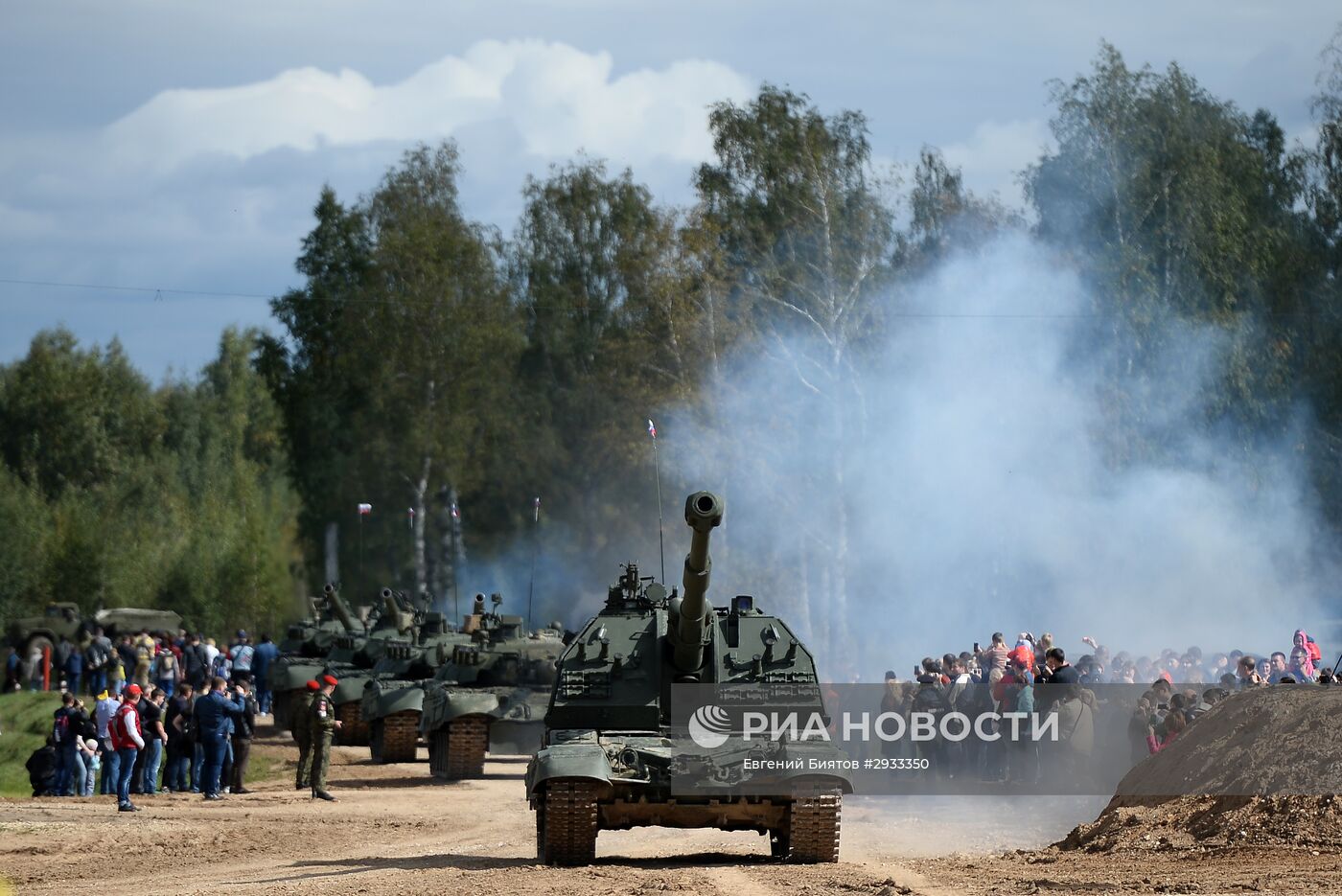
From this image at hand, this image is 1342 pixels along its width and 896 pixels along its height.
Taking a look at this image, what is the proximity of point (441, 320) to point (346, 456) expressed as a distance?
6406 mm

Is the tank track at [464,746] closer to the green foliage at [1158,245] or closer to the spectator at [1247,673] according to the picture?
the spectator at [1247,673]

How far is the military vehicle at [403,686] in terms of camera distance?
974 inches

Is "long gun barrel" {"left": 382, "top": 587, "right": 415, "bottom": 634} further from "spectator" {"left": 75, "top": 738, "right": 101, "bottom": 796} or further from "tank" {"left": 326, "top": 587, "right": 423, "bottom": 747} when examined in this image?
"spectator" {"left": 75, "top": 738, "right": 101, "bottom": 796}

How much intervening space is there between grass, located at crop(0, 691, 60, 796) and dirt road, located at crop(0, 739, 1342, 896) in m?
5.33

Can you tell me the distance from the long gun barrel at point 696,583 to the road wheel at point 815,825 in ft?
5.54

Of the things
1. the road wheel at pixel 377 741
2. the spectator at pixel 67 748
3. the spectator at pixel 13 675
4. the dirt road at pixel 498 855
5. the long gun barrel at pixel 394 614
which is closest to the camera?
the dirt road at pixel 498 855

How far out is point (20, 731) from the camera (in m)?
30.2

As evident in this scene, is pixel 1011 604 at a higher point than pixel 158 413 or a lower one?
lower

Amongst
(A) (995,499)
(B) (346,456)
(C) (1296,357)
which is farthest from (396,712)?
(B) (346,456)

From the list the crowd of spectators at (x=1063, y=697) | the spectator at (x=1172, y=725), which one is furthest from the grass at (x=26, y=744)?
the spectator at (x=1172, y=725)

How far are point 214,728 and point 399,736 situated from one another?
14.2 feet

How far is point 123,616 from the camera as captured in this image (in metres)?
47.2

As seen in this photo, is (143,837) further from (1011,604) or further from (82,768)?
(1011,604)

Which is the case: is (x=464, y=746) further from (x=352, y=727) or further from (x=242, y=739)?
(x=352, y=727)
